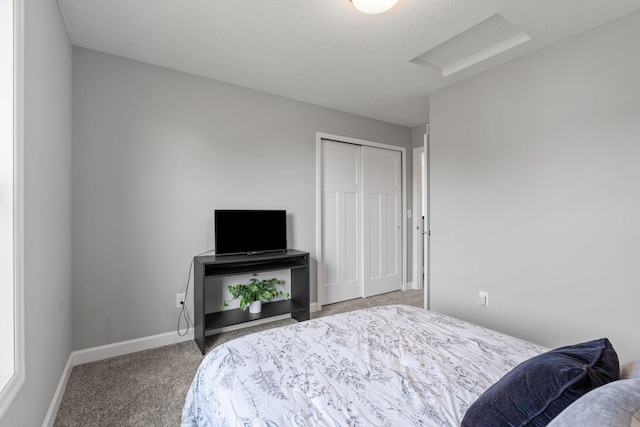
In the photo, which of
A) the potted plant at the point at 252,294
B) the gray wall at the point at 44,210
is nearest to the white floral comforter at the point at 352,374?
the gray wall at the point at 44,210

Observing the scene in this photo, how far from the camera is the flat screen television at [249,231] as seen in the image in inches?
109

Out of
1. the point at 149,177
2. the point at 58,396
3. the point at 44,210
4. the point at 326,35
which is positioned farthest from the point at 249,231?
the point at 326,35

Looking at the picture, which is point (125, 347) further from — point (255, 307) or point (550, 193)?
point (550, 193)

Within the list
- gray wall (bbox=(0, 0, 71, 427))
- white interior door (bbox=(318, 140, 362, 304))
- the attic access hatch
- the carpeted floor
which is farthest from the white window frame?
white interior door (bbox=(318, 140, 362, 304))

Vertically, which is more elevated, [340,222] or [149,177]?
[149,177]

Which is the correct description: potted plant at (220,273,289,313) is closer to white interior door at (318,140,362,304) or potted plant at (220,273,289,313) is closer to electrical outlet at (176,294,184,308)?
electrical outlet at (176,294,184,308)

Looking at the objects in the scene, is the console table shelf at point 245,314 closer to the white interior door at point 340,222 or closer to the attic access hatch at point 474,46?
the white interior door at point 340,222

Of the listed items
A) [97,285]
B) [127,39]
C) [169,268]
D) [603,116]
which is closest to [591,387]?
[603,116]

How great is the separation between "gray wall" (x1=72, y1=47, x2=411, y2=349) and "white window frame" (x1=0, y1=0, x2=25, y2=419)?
1246 millimetres

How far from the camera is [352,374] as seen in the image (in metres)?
1.18

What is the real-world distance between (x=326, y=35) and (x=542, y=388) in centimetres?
231

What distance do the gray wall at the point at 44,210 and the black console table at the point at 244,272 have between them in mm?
885

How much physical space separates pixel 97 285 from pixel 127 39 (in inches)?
75.6

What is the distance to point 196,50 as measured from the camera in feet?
7.75
